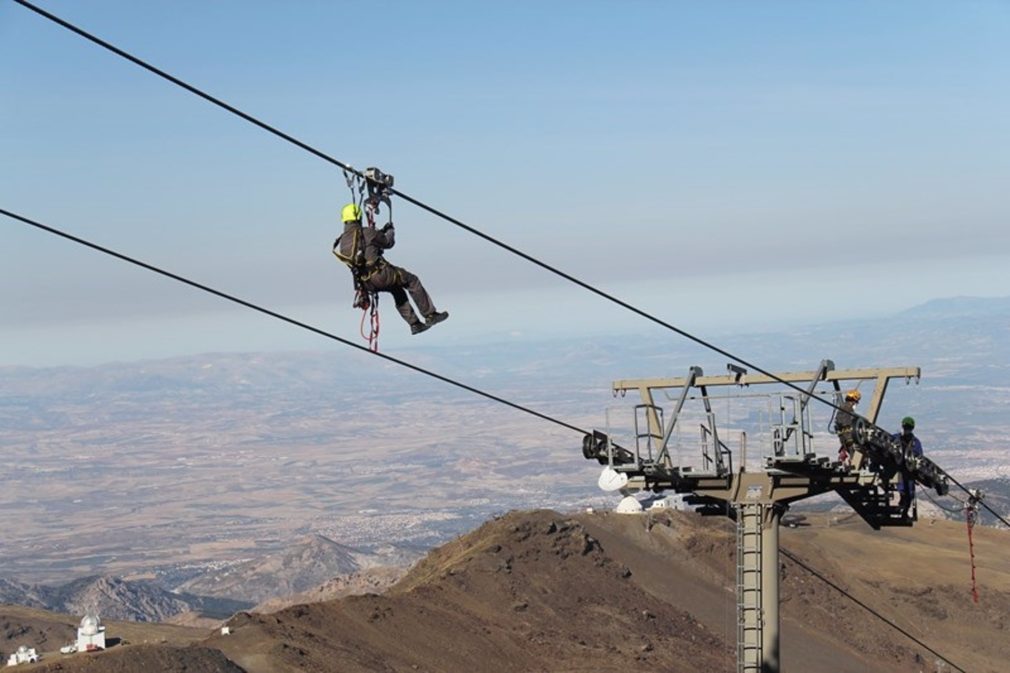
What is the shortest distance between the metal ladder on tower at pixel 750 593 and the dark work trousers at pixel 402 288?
308 inches

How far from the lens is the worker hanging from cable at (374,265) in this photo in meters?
21.3

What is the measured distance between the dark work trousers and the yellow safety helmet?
841 mm

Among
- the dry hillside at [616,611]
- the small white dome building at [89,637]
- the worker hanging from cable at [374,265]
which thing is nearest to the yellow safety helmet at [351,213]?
the worker hanging from cable at [374,265]

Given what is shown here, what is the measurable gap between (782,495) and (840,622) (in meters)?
63.8

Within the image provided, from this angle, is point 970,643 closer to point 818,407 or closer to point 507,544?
point 507,544

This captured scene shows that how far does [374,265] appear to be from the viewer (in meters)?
21.8

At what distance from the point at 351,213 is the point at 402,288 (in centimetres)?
162

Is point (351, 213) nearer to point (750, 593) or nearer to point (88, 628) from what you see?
point (750, 593)

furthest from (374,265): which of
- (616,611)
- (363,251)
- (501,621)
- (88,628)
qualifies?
(616,611)

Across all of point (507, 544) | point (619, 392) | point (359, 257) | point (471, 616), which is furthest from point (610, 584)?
point (359, 257)

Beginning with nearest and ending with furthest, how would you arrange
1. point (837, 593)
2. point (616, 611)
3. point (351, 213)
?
1. point (351, 213)
2. point (616, 611)
3. point (837, 593)

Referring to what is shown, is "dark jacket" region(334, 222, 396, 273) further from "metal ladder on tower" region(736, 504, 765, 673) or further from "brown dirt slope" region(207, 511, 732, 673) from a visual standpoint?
"brown dirt slope" region(207, 511, 732, 673)

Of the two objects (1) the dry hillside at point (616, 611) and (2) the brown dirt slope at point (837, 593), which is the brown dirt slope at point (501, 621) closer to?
(1) the dry hillside at point (616, 611)

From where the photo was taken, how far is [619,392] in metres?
30.6
